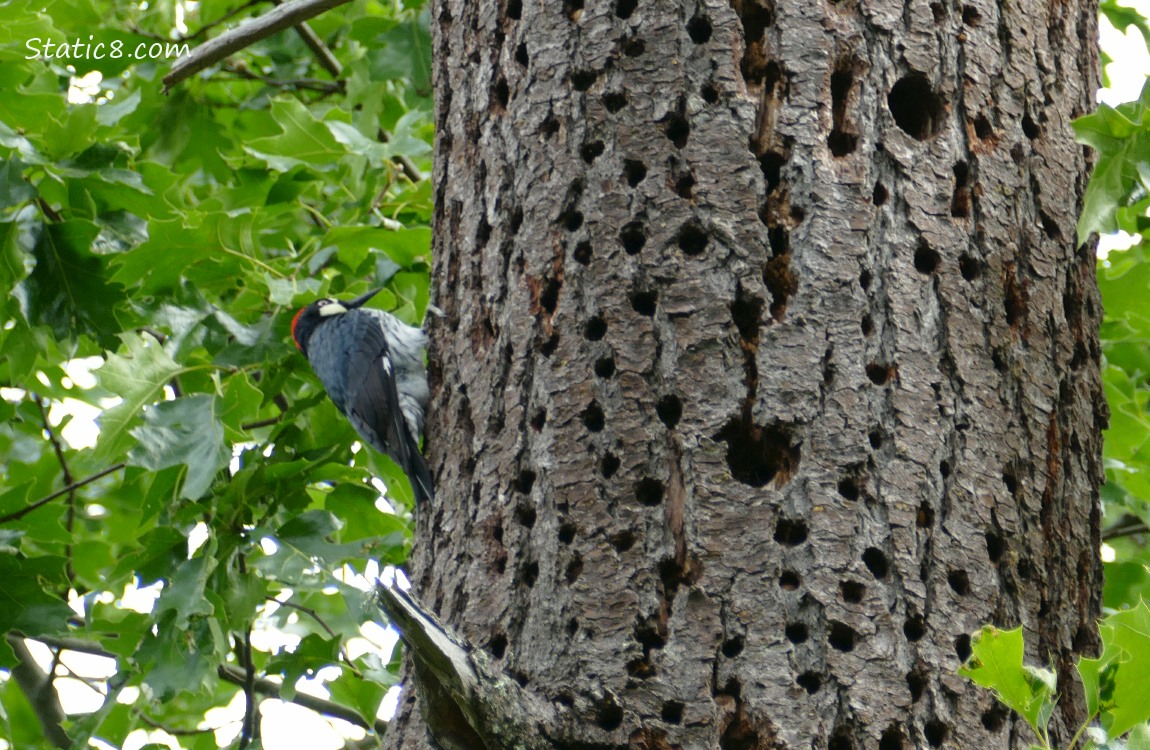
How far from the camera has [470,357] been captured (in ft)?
8.91

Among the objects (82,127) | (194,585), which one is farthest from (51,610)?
(82,127)

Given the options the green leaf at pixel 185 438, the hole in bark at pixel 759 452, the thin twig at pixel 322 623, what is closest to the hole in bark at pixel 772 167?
the hole in bark at pixel 759 452

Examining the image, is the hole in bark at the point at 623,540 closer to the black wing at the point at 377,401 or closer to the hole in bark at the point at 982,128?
the black wing at the point at 377,401

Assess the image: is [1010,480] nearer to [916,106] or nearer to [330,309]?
[916,106]

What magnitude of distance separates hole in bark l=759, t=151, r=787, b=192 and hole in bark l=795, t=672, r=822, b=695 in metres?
0.96

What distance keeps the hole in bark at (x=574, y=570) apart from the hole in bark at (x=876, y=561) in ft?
1.74

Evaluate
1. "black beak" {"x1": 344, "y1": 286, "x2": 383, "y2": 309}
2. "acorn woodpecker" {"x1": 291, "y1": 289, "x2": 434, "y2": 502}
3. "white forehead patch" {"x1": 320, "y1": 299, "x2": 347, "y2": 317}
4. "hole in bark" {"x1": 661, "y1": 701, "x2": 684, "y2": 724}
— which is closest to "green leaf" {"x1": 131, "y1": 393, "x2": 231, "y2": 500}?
"acorn woodpecker" {"x1": 291, "y1": 289, "x2": 434, "y2": 502}

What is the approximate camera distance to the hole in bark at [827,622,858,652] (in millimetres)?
2199

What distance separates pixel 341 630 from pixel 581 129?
239 cm

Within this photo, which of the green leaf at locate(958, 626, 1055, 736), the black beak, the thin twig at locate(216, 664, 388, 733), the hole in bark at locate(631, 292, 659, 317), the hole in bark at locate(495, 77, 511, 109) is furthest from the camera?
the thin twig at locate(216, 664, 388, 733)

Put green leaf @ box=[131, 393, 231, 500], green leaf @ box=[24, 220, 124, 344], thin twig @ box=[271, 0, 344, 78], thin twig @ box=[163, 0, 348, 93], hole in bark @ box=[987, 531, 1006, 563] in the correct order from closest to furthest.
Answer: hole in bark @ box=[987, 531, 1006, 563] < thin twig @ box=[163, 0, 348, 93] < green leaf @ box=[131, 393, 231, 500] < green leaf @ box=[24, 220, 124, 344] < thin twig @ box=[271, 0, 344, 78]

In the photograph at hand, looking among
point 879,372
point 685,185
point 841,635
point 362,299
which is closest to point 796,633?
point 841,635

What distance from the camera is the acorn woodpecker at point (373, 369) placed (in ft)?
11.7

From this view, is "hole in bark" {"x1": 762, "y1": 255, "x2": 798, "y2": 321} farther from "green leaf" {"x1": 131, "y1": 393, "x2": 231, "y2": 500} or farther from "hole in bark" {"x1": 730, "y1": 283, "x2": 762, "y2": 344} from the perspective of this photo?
"green leaf" {"x1": 131, "y1": 393, "x2": 231, "y2": 500}
